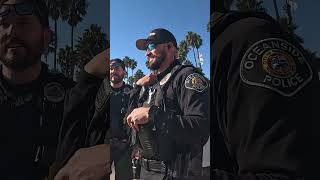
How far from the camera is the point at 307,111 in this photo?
121 inches

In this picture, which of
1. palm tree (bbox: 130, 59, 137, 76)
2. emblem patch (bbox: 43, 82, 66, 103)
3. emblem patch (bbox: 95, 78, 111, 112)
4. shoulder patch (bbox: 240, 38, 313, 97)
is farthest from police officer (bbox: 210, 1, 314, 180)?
emblem patch (bbox: 43, 82, 66, 103)

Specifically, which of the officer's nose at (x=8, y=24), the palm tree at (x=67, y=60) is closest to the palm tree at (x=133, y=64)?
the palm tree at (x=67, y=60)

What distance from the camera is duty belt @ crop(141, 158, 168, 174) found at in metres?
3.24

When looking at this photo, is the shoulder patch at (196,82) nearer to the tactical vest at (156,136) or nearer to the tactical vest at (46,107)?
the tactical vest at (156,136)

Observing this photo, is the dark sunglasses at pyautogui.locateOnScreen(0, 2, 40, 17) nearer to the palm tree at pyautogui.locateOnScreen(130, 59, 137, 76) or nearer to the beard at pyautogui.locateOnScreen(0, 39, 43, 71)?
the beard at pyautogui.locateOnScreen(0, 39, 43, 71)

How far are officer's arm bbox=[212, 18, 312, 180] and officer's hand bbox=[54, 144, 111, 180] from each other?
0.81 m

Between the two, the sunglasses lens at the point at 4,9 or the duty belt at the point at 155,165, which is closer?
the duty belt at the point at 155,165

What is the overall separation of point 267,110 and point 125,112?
1023mm

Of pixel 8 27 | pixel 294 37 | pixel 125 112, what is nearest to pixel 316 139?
pixel 294 37

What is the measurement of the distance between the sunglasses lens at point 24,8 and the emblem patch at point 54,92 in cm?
61

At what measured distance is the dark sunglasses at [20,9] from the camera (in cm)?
357

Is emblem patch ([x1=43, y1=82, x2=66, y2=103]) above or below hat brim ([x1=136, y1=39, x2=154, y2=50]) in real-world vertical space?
below

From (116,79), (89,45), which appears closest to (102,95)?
(116,79)

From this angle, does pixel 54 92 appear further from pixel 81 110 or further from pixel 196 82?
pixel 196 82
